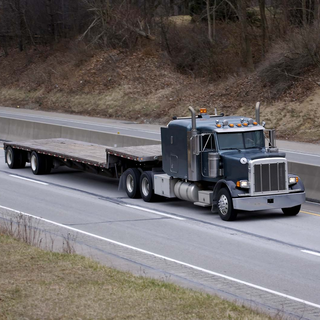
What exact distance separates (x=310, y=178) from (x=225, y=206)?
413 centimetres

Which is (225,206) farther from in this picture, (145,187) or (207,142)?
(145,187)

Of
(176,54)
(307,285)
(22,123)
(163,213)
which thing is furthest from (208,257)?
(176,54)

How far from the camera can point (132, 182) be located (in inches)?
738

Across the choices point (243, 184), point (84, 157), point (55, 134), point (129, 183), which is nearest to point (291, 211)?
point (243, 184)

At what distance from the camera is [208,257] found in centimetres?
1245

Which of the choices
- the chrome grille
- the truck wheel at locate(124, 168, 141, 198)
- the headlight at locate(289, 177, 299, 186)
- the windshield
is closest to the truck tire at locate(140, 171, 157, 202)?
the truck wheel at locate(124, 168, 141, 198)

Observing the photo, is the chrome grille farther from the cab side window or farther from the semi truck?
the cab side window

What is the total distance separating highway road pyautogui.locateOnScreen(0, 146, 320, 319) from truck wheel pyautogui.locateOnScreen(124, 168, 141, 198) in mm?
257

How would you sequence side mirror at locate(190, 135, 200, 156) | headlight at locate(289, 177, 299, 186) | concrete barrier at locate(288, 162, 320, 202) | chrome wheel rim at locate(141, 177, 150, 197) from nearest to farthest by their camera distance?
1. headlight at locate(289, 177, 299, 186)
2. side mirror at locate(190, 135, 200, 156)
3. chrome wheel rim at locate(141, 177, 150, 197)
4. concrete barrier at locate(288, 162, 320, 202)

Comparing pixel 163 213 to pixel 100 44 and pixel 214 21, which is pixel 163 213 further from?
pixel 100 44

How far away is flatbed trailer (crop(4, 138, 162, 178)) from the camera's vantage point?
18975 mm

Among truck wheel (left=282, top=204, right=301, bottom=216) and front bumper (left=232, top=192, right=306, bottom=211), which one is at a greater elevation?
front bumper (left=232, top=192, right=306, bottom=211)

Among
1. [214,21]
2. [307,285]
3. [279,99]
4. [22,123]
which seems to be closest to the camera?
[307,285]

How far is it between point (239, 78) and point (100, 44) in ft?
60.6
